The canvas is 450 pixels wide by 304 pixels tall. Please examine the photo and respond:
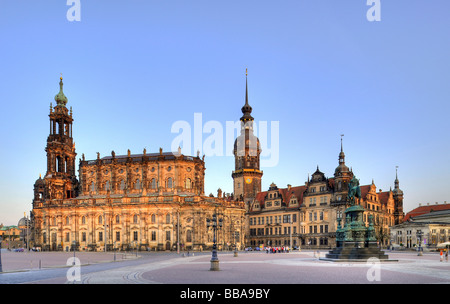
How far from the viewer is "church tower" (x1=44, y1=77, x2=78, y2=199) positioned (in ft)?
343

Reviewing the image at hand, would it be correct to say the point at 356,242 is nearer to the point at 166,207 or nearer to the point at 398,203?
the point at 166,207

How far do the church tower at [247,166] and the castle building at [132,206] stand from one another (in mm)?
21755

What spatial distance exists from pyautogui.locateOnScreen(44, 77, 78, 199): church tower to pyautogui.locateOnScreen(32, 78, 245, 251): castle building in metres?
0.23

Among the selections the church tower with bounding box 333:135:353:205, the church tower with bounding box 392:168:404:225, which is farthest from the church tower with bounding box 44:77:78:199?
the church tower with bounding box 392:168:404:225

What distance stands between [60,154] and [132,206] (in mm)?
28746

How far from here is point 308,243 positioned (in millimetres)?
94250

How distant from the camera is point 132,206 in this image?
293 feet

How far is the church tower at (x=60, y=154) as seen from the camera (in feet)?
343

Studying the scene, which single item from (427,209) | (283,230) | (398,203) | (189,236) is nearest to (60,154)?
(189,236)

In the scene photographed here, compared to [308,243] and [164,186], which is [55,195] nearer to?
[164,186]

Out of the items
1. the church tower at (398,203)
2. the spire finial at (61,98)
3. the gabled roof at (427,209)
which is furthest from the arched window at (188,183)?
the gabled roof at (427,209)

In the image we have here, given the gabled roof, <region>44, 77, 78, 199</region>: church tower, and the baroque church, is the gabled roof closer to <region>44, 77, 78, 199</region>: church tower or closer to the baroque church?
the baroque church

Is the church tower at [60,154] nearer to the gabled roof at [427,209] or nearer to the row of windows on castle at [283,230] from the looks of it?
the row of windows on castle at [283,230]
